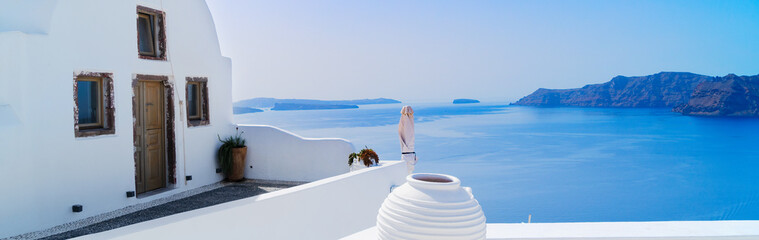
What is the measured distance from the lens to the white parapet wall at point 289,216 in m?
3.44

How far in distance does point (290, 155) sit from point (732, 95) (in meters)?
59.5

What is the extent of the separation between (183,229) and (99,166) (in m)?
2.99

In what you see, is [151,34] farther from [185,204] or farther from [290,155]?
[290,155]

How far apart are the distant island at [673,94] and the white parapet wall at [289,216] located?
59226 mm

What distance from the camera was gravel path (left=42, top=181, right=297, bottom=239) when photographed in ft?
16.8

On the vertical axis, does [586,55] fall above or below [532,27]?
below

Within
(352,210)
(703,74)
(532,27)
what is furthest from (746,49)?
(352,210)

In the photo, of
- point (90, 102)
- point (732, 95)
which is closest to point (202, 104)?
point (90, 102)

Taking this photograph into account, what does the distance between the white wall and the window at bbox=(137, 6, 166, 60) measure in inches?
4.4

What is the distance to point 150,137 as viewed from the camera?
22.2ft

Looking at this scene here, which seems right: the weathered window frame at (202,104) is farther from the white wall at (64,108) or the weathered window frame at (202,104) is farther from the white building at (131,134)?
the white wall at (64,108)

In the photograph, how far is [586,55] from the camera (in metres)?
61.7

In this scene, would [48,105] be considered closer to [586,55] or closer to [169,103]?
[169,103]

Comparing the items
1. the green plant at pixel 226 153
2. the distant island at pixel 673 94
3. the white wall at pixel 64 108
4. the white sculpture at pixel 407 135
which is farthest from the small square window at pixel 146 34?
the distant island at pixel 673 94
